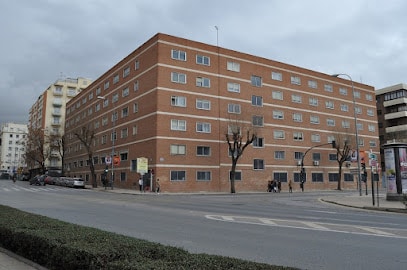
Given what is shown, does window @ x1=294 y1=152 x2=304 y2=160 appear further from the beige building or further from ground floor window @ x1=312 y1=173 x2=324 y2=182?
the beige building

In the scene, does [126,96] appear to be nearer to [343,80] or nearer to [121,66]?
[121,66]

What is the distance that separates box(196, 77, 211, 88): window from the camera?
48487 millimetres

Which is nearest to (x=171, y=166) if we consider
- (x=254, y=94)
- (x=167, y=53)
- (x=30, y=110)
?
(x=167, y=53)

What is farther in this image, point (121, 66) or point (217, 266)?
point (121, 66)

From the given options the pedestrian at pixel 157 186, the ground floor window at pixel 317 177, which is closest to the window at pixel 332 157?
the ground floor window at pixel 317 177

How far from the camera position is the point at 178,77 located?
1853 inches

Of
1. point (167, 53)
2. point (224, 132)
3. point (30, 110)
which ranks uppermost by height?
point (30, 110)

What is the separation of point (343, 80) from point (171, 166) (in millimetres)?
37994

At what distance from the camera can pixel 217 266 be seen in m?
4.51

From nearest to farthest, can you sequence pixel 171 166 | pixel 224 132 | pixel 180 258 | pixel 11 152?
pixel 180 258 → pixel 171 166 → pixel 224 132 → pixel 11 152

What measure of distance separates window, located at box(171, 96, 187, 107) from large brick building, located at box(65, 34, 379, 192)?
0.13 metres

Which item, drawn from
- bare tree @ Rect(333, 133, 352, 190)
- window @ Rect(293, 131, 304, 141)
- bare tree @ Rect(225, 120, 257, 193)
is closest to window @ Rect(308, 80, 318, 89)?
bare tree @ Rect(333, 133, 352, 190)

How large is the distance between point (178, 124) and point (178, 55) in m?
8.62

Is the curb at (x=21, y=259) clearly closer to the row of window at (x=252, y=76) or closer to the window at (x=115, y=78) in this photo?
the row of window at (x=252, y=76)
